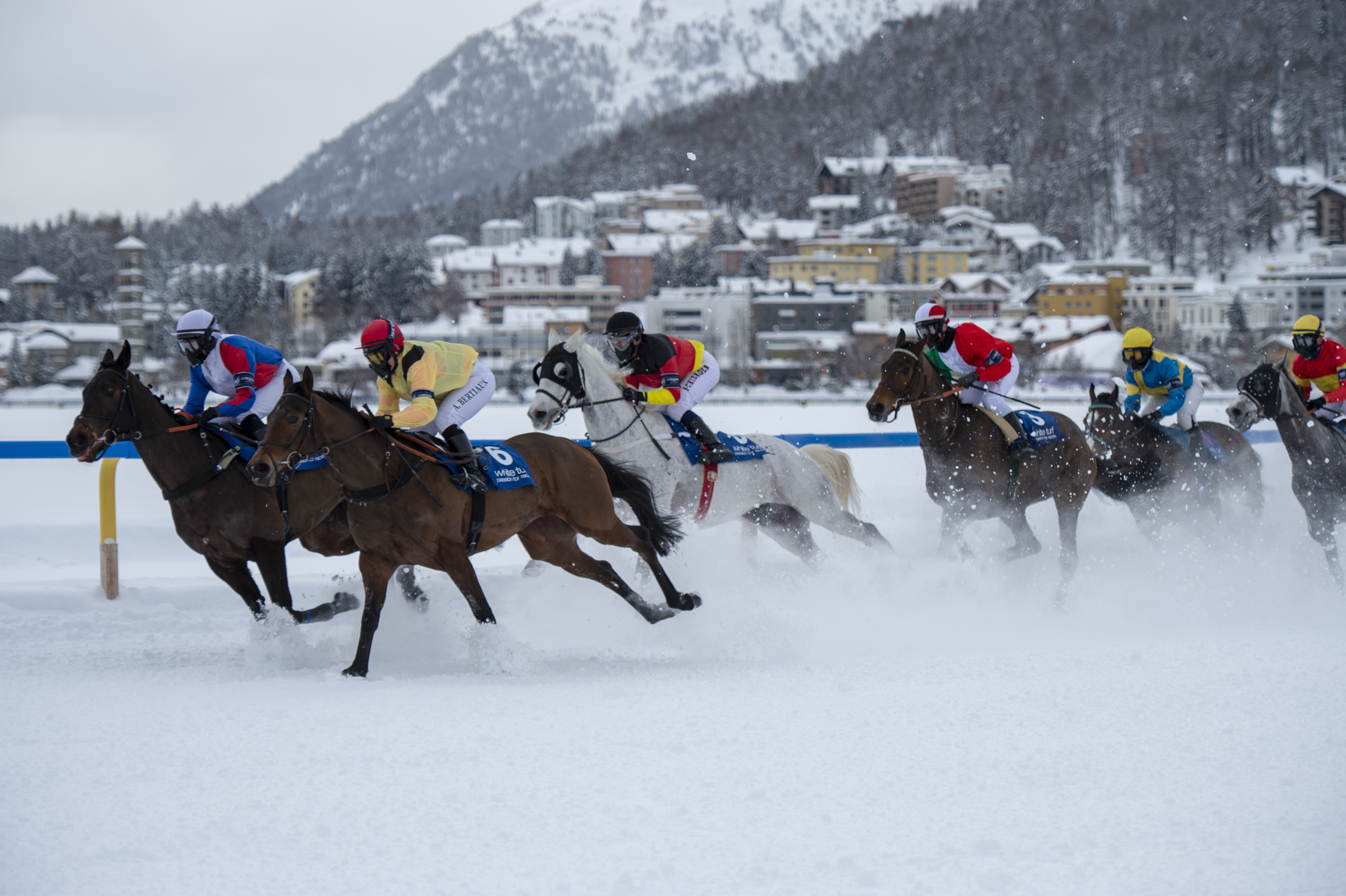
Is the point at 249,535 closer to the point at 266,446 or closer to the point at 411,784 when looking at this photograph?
the point at 266,446

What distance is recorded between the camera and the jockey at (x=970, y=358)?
7.59 meters

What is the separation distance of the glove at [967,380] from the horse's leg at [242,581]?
14.7 ft

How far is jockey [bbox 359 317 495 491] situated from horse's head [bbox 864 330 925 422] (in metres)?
2.37

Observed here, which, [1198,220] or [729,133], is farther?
[729,133]

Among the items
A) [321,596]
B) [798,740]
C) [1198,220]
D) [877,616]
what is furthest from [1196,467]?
[1198,220]

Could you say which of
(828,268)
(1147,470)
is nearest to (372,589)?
(1147,470)

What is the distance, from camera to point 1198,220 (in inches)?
3868

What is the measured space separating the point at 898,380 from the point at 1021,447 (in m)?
1.26

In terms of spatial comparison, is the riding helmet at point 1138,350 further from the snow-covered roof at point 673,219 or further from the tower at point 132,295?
the snow-covered roof at point 673,219

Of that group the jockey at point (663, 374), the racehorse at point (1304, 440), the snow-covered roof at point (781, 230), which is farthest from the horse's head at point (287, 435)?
the snow-covered roof at point (781, 230)

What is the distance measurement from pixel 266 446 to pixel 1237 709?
13.7 feet

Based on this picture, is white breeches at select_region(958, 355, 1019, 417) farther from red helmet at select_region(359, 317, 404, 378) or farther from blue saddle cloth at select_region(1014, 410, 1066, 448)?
red helmet at select_region(359, 317, 404, 378)

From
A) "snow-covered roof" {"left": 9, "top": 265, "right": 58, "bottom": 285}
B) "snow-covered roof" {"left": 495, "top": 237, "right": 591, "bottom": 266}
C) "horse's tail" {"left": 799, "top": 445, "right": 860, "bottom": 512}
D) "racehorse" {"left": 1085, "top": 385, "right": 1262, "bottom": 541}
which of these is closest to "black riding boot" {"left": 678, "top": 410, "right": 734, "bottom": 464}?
"horse's tail" {"left": 799, "top": 445, "right": 860, "bottom": 512}

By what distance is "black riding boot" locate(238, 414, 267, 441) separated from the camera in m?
6.19
